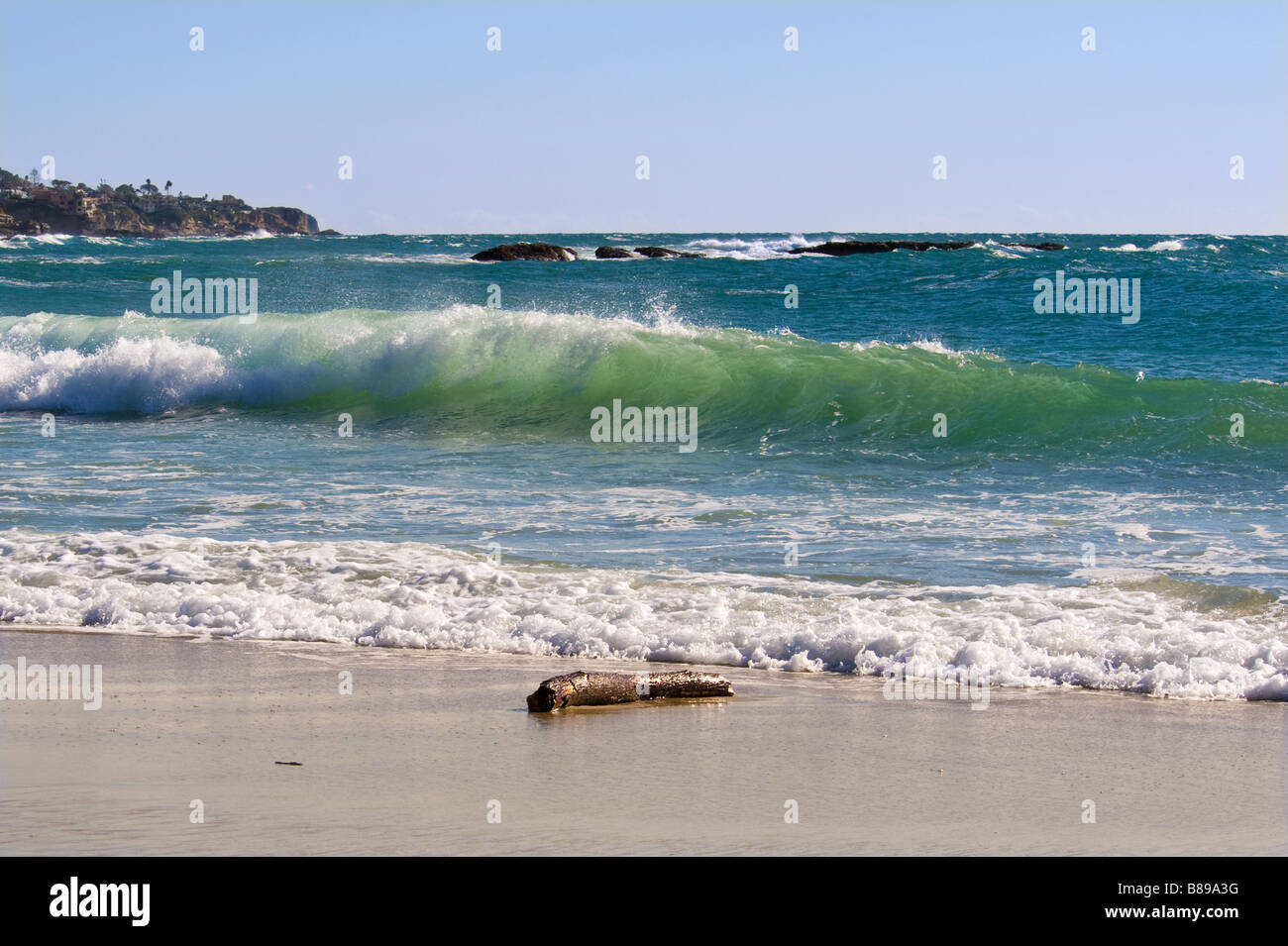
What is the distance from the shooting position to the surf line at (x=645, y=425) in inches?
587

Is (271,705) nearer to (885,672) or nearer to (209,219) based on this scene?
(885,672)

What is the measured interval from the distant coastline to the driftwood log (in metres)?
113

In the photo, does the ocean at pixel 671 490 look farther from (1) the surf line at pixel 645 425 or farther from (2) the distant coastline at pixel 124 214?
(2) the distant coastline at pixel 124 214

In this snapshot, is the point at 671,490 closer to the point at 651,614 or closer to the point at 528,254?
the point at 651,614

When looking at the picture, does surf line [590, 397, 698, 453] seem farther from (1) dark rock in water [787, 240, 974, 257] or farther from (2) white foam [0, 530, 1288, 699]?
(1) dark rock in water [787, 240, 974, 257]

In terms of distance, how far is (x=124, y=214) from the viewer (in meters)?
120

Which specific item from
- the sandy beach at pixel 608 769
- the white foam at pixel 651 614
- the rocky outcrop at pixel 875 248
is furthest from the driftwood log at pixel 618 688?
the rocky outcrop at pixel 875 248

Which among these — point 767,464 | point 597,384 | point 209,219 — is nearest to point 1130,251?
point 597,384

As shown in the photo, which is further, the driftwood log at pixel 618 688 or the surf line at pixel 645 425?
the surf line at pixel 645 425

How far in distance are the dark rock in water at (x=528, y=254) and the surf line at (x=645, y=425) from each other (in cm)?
3850

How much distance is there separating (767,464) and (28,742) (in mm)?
8768

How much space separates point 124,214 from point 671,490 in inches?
4822

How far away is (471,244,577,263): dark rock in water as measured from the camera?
181 ft

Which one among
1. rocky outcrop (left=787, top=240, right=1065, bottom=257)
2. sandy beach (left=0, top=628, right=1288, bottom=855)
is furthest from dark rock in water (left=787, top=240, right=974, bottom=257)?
sandy beach (left=0, top=628, right=1288, bottom=855)
